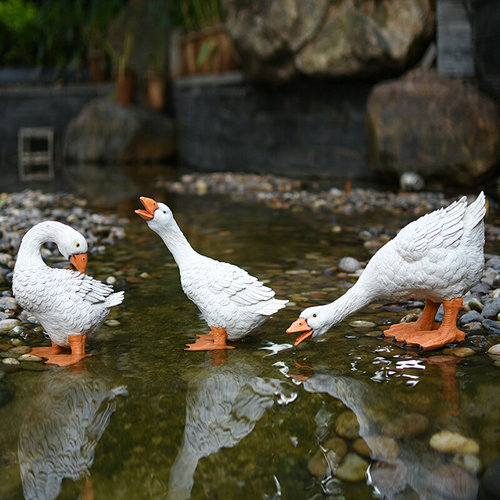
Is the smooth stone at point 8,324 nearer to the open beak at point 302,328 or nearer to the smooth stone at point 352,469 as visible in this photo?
the open beak at point 302,328

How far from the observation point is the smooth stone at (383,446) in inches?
83.4

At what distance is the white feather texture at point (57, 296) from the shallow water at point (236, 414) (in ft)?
0.63

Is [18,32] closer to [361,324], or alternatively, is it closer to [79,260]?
[79,260]

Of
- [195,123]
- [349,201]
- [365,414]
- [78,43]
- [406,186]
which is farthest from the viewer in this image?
[78,43]

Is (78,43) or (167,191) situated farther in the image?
(78,43)

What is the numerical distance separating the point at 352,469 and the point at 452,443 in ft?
1.15

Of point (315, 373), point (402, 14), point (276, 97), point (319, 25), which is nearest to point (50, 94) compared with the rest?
point (276, 97)

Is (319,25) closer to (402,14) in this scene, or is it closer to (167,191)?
(402,14)

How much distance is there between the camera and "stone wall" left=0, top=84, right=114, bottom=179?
15.9m

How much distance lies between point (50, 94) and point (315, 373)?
1468 cm

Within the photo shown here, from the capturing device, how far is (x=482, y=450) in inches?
82.6

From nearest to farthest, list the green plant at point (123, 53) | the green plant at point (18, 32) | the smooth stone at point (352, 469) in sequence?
the smooth stone at point (352, 469) < the green plant at point (123, 53) < the green plant at point (18, 32)

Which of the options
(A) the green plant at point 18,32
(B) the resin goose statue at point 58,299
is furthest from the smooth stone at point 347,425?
(A) the green plant at point 18,32

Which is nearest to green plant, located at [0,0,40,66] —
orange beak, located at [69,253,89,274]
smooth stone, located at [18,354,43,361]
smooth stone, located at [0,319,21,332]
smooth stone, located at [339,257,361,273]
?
smooth stone, located at [339,257,361,273]
